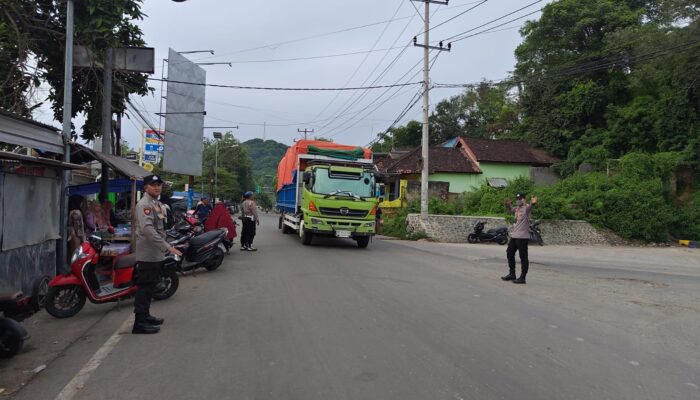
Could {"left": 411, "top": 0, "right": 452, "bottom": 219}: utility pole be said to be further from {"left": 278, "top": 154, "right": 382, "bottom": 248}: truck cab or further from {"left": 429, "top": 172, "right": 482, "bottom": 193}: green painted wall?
{"left": 429, "top": 172, "right": 482, "bottom": 193}: green painted wall

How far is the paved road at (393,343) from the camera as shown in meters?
4.00

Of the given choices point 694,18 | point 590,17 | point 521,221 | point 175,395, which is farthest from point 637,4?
point 175,395

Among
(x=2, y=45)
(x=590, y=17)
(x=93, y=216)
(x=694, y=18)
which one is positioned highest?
(x=590, y=17)

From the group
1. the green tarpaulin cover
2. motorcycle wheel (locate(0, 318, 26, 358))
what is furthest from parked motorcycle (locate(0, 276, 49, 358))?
the green tarpaulin cover

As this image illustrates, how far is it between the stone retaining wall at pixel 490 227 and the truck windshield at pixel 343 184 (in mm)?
7078

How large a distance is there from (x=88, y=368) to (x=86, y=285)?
2.45 metres

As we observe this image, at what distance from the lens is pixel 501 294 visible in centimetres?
825

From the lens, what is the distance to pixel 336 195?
14352 millimetres

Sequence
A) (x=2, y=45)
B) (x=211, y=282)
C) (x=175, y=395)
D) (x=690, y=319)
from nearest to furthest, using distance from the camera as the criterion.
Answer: (x=175, y=395), (x=690, y=319), (x=211, y=282), (x=2, y=45)

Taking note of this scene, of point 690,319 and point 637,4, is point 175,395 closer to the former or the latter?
point 690,319

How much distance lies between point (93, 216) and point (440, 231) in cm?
1392

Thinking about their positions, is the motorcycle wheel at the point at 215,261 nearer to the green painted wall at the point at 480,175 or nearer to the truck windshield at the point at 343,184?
the truck windshield at the point at 343,184

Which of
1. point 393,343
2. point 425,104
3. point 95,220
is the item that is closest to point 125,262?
point 393,343

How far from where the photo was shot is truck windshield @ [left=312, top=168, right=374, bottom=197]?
1449 centimetres
